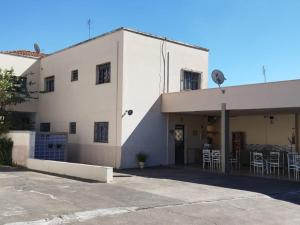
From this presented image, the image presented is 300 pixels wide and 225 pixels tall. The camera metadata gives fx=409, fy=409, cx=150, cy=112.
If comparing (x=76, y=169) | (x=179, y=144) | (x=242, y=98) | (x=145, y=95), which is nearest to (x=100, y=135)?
(x=145, y=95)

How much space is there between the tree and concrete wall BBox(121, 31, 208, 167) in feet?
21.7

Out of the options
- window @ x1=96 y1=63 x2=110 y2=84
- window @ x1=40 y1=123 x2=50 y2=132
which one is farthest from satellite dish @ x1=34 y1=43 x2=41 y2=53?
window @ x1=96 y1=63 x2=110 y2=84

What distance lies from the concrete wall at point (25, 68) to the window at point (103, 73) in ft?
20.5

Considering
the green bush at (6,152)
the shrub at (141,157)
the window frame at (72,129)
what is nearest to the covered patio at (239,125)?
the shrub at (141,157)

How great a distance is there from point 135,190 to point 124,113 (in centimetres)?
687

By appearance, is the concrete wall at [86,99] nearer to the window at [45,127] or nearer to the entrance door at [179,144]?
the window at [45,127]

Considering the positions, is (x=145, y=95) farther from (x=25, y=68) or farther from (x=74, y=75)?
(x=25, y=68)

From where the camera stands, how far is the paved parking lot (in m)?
8.22

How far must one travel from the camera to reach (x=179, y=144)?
20781 mm

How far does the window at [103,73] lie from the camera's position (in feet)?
64.3

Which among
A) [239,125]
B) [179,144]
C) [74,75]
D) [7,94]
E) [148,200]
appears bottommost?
[148,200]

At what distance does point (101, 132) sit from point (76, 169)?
15.4ft

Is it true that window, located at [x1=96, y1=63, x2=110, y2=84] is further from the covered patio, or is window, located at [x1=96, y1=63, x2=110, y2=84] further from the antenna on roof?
the antenna on roof

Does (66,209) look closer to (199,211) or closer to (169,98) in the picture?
(199,211)
